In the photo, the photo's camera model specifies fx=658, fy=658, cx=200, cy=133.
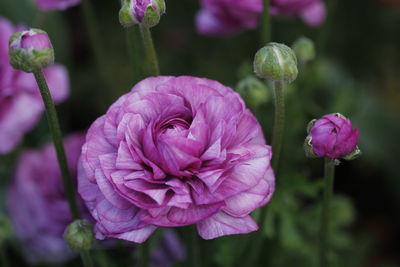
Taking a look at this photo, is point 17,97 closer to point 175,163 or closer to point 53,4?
point 53,4

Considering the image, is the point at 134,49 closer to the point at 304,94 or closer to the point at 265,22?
the point at 265,22

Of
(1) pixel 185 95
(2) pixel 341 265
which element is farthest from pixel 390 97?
(1) pixel 185 95

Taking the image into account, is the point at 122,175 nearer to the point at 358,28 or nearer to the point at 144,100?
the point at 144,100

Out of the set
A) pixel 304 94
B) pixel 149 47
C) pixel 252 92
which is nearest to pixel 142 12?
pixel 149 47

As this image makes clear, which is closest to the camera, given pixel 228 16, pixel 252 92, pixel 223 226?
pixel 223 226

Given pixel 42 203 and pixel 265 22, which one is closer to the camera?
pixel 265 22

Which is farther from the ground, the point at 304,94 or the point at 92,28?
the point at 92,28

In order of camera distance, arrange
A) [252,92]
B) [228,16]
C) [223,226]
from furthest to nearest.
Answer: [228,16]
[252,92]
[223,226]
